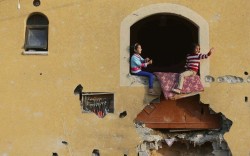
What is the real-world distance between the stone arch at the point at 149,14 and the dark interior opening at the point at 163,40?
2.70 metres

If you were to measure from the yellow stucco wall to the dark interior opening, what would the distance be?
287 cm

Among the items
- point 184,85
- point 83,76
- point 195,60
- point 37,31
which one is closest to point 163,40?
point 195,60

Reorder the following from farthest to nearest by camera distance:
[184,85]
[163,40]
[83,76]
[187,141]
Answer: [163,40] < [187,141] < [83,76] < [184,85]

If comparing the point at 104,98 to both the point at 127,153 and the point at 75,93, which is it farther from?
the point at 127,153

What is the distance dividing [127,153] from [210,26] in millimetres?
3430

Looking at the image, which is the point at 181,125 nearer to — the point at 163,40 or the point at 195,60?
the point at 195,60

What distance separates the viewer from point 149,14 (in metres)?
11.0

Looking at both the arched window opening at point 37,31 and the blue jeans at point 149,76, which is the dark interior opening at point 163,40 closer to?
the blue jeans at point 149,76

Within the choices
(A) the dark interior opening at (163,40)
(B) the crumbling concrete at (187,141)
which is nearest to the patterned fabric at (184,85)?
(B) the crumbling concrete at (187,141)

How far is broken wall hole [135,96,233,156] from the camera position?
10.8 m

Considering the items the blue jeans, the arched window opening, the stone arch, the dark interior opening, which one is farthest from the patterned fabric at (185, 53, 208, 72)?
the arched window opening

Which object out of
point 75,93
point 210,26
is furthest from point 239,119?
point 75,93

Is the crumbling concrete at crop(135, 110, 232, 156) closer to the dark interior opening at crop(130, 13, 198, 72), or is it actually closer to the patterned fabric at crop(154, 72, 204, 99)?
the patterned fabric at crop(154, 72, 204, 99)

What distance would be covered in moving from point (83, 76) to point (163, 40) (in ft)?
14.7
